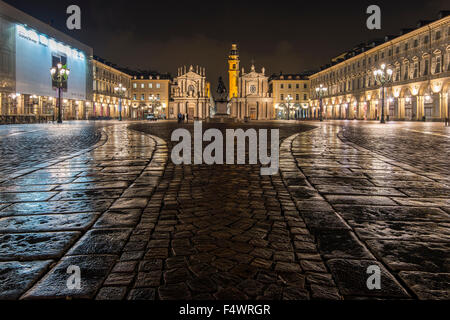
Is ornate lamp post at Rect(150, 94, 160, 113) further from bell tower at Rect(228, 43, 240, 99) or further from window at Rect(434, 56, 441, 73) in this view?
window at Rect(434, 56, 441, 73)

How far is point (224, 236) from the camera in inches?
140

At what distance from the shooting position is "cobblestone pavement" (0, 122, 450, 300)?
251 centimetres

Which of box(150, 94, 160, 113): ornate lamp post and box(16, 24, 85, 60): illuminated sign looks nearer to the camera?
box(16, 24, 85, 60): illuminated sign

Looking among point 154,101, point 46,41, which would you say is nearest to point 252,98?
point 154,101

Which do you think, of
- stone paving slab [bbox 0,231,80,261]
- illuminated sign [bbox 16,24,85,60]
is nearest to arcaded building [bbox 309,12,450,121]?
illuminated sign [bbox 16,24,85,60]

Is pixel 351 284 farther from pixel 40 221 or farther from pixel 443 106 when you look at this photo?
pixel 443 106

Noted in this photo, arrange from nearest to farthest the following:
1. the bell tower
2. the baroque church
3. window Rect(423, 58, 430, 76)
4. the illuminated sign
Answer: the illuminated sign, window Rect(423, 58, 430, 76), the baroque church, the bell tower

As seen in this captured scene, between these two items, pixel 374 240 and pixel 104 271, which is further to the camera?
pixel 374 240

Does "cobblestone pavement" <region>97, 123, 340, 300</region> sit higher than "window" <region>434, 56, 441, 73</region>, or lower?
lower

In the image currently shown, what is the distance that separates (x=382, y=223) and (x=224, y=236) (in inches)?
64.5

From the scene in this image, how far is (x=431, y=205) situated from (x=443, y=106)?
47.2 metres

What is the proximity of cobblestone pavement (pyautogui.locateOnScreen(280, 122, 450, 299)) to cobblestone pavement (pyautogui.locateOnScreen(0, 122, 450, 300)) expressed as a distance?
14 millimetres

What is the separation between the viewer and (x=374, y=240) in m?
3.41
